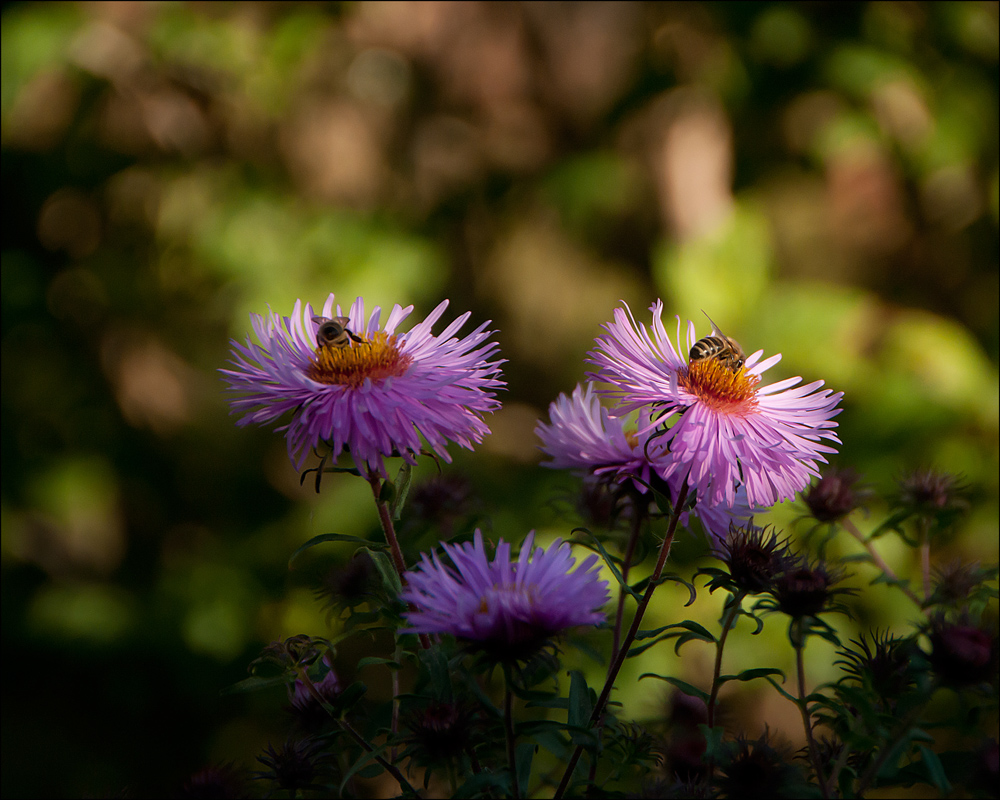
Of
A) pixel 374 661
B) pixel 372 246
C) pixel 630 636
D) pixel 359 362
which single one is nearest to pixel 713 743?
pixel 630 636

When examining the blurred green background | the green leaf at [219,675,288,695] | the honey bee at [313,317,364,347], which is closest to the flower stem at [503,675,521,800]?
the green leaf at [219,675,288,695]

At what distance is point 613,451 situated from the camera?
20.0 inches

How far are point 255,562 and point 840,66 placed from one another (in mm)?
1335

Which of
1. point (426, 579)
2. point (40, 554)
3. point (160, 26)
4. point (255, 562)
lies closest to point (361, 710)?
point (426, 579)

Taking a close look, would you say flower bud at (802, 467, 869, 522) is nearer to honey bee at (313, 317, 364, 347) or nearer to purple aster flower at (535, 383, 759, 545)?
purple aster flower at (535, 383, 759, 545)

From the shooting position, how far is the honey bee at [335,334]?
0.49 meters

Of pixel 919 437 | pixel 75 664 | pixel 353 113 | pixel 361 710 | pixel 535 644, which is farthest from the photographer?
pixel 353 113

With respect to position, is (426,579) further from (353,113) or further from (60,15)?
(353,113)

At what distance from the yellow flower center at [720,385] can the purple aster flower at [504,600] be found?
0.49 feet

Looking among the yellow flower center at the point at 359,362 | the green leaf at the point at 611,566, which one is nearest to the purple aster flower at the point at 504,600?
the green leaf at the point at 611,566

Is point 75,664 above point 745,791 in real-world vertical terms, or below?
above

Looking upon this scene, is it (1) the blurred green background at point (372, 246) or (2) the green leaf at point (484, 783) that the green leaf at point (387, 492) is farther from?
(1) the blurred green background at point (372, 246)

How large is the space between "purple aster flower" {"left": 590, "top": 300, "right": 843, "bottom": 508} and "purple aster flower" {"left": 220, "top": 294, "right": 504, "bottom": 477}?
3.1 inches

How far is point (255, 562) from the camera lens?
149 cm
